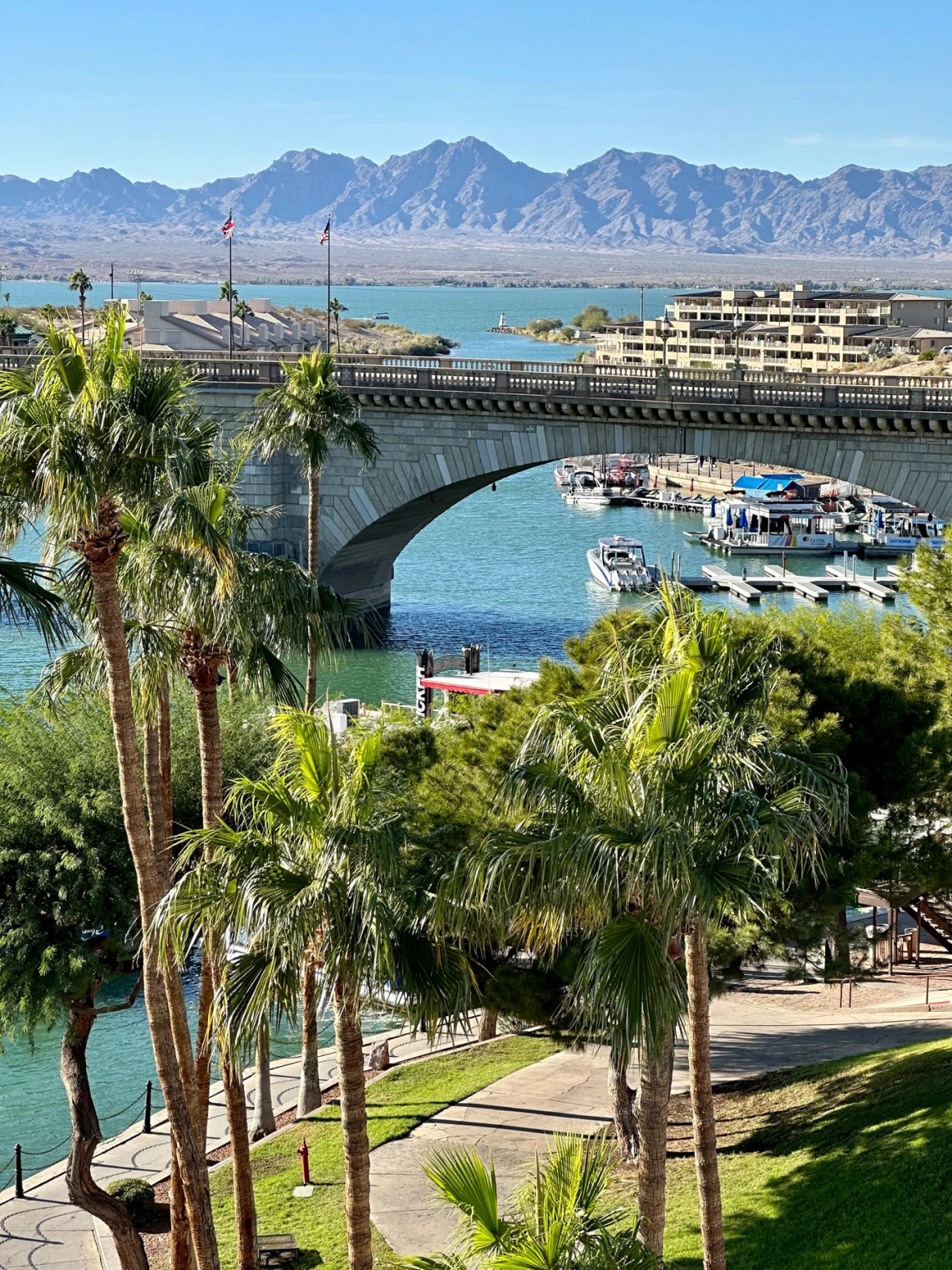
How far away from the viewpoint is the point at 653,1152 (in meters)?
12.8

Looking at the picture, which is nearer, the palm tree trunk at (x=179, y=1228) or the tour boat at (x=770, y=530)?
the palm tree trunk at (x=179, y=1228)

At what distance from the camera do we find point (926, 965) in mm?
28859

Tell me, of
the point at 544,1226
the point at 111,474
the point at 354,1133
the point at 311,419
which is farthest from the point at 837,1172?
the point at 311,419

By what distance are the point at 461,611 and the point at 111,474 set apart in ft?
178

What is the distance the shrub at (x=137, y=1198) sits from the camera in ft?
69.2

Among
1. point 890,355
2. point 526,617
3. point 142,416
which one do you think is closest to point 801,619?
point 142,416

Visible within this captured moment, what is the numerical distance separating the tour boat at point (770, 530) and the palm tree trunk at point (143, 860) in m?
71.7

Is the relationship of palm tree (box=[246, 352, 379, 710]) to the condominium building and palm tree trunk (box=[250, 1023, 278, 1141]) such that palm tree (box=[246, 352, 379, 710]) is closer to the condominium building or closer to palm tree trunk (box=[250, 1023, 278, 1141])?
palm tree trunk (box=[250, 1023, 278, 1141])

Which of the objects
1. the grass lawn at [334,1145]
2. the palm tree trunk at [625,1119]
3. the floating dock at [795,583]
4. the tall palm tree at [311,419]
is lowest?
the grass lawn at [334,1145]

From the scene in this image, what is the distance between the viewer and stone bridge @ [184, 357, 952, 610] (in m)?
52.0

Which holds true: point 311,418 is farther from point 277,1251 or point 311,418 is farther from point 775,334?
point 775,334

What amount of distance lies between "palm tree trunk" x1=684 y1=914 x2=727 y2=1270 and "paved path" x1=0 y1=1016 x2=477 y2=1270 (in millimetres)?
9051

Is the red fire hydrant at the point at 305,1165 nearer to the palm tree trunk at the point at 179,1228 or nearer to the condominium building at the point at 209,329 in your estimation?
the palm tree trunk at the point at 179,1228

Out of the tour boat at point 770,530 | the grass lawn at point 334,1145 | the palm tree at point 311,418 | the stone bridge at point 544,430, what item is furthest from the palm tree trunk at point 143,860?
the tour boat at point 770,530
